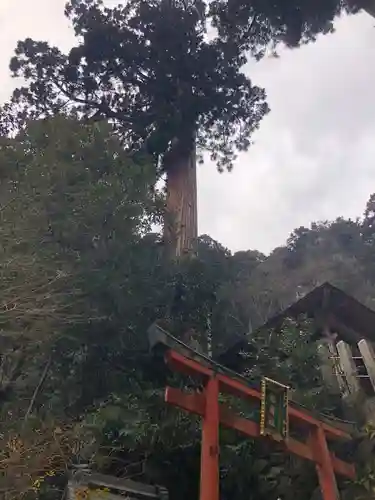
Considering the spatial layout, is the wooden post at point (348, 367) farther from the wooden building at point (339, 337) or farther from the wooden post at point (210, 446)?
the wooden post at point (210, 446)

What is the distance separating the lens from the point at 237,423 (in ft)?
19.9

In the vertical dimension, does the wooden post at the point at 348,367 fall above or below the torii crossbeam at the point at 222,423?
above

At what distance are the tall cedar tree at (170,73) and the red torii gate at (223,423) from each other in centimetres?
817

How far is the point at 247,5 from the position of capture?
15.3 m

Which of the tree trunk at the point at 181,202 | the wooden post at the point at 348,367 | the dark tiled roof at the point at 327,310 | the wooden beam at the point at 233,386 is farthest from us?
the tree trunk at the point at 181,202

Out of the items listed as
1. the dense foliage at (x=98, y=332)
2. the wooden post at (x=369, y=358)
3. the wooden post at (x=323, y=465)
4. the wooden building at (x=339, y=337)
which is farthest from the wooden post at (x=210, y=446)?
the wooden post at (x=369, y=358)

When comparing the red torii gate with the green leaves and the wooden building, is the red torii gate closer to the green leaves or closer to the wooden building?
the wooden building

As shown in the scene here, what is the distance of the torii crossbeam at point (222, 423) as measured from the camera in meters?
5.59

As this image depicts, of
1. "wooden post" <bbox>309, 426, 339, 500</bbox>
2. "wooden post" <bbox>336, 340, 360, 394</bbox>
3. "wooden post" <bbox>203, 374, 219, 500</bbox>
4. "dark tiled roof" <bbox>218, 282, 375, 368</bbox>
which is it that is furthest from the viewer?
"dark tiled roof" <bbox>218, 282, 375, 368</bbox>

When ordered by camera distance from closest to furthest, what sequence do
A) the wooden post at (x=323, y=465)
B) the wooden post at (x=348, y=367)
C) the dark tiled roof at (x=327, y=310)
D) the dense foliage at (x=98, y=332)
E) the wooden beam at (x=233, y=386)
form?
the wooden beam at (x=233, y=386)
the wooden post at (x=323, y=465)
the dense foliage at (x=98, y=332)
the wooden post at (x=348, y=367)
the dark tiled roof at (x=327, y=310)

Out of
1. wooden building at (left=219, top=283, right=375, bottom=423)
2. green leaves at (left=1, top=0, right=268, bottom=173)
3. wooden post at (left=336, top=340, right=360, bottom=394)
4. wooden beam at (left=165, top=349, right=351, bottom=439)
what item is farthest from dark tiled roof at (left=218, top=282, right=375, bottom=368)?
green leaves at (left=1, top=0, right=268, bottom=173)

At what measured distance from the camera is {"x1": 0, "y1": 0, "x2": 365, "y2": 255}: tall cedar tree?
1468 cm

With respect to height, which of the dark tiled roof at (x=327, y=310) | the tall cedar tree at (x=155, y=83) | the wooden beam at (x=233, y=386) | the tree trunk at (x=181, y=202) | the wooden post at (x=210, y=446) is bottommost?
the wooden post at (x=210, y=446)

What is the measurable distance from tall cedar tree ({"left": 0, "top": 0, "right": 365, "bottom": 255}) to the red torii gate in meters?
8.17
